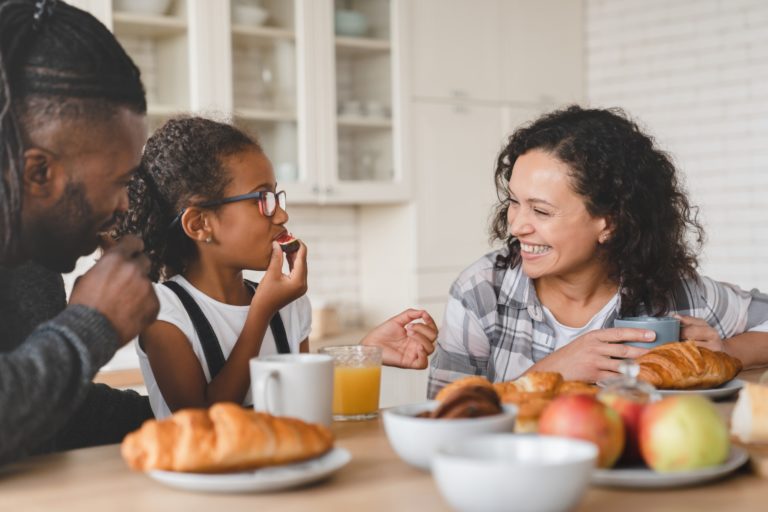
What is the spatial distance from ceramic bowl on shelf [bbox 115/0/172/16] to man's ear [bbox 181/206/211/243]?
2.08m

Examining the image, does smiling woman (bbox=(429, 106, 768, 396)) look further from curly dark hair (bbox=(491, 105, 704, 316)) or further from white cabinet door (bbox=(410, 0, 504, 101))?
white cabinet door (bbox=(410, 0, 504, 101))

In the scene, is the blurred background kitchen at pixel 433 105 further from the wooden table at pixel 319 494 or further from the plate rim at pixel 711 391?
the wooden table at pixel 319 494

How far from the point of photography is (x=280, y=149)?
4.32 meters

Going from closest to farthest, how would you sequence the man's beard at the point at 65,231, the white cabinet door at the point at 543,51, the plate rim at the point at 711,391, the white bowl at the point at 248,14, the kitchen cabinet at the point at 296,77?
1. the man's beard at the point at 65,231
2. the plate rim at the point at 711,391
3. the kitchen cabinet at the point at 296,77
4. the white bowl at the point at 248,14
5. the white cabinet door at the point at 543,51

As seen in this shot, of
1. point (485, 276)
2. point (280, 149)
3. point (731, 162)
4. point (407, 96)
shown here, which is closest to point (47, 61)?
point (485, 276)

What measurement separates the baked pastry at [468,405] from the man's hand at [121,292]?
439 millimetres

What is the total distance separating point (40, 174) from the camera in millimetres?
1438

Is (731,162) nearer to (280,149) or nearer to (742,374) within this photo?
(280,149)

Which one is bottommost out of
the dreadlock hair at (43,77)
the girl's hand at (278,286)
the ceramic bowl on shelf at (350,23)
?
the girl's hand at (278,286)

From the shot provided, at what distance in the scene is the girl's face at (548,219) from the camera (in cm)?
240

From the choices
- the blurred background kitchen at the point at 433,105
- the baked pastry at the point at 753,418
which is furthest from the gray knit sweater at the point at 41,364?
the blurred background kitchen at the point at 433,105

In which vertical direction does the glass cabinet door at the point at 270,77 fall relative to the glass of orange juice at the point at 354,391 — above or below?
above

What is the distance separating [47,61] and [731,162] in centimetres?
400

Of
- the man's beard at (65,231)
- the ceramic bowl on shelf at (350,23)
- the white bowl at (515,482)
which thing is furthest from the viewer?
the ceramic bowl on shelf at (350,23)
